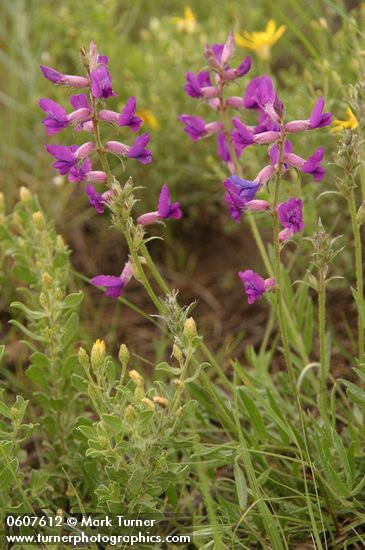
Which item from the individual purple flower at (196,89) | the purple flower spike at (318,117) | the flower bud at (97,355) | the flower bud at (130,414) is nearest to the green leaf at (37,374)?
the flower bud at (97,355)

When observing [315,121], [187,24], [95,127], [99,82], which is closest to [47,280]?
[95,127]

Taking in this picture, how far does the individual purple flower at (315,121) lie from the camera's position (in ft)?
5.96

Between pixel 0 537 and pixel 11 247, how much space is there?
892 mm

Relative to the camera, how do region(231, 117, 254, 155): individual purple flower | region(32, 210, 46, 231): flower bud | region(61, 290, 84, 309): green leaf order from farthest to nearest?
region(32, 210, 46, 231): flower bud, region(61, 290, 84, 309): green leaf, region(231, 117, 254, 155): individual purple flower

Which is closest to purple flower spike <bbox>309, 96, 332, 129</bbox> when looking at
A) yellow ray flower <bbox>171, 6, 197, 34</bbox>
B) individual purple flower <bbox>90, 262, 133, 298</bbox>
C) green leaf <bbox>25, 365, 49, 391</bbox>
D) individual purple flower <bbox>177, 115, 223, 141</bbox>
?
individual purple flower <bbox>177, 115, 223, 141</bbox>

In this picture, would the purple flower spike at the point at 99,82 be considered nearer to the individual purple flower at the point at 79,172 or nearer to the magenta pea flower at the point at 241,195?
the individual purple flower at the point at 79,172

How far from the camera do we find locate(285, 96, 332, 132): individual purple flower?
1.82 metres

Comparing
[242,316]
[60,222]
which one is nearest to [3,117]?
[60,222]

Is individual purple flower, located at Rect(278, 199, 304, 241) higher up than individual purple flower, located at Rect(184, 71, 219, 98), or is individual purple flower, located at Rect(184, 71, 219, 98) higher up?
individual purple flower, located at Rect(184, 71, 219, 98)

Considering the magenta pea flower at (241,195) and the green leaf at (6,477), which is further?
the green leaf at (6,477)

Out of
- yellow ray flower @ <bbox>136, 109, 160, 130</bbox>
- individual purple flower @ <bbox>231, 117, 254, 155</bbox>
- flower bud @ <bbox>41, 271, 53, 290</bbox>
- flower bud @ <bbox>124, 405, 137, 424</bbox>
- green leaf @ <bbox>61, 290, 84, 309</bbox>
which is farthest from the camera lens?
yellow ray flower @ <bbox>136, 109, 160, 130</bbox>

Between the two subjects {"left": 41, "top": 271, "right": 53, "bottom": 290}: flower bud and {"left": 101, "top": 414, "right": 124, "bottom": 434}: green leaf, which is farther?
{"left": 41, "top": 271, "right": 53, "bottom": 290}: flower bud

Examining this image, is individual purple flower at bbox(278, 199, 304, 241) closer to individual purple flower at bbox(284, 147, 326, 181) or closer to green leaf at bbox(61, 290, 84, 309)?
individual purple flower at bbox(284, 147, 326, 181)

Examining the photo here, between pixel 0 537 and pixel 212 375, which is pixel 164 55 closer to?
pixel 212 375
